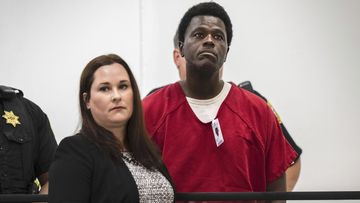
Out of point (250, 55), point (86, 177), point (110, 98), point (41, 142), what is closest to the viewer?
point (86, 177)

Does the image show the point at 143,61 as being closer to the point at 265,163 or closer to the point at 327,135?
the point at 327,135

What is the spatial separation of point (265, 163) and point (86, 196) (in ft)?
2.21

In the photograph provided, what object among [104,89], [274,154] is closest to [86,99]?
[104,89]

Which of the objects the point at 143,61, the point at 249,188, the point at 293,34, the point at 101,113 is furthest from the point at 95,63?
the point at 293,34

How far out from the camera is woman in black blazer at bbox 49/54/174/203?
141cm

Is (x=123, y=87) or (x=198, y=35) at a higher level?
(x=198, y=35)

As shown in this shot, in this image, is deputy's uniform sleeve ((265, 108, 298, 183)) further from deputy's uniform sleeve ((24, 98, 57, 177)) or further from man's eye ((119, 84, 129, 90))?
deputy's uniform sleeve ((24, 98, 57, 177))

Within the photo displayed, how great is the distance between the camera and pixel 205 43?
1.81 meters

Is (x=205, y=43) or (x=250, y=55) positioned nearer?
(x=205, y=43)

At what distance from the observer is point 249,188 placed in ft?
5.91

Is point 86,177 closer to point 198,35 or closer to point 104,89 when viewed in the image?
point 104,89

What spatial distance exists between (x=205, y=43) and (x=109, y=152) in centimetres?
51

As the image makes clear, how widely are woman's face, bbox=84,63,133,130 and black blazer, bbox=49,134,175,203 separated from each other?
4.2 inches

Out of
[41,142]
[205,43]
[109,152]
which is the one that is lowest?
[41,142]
